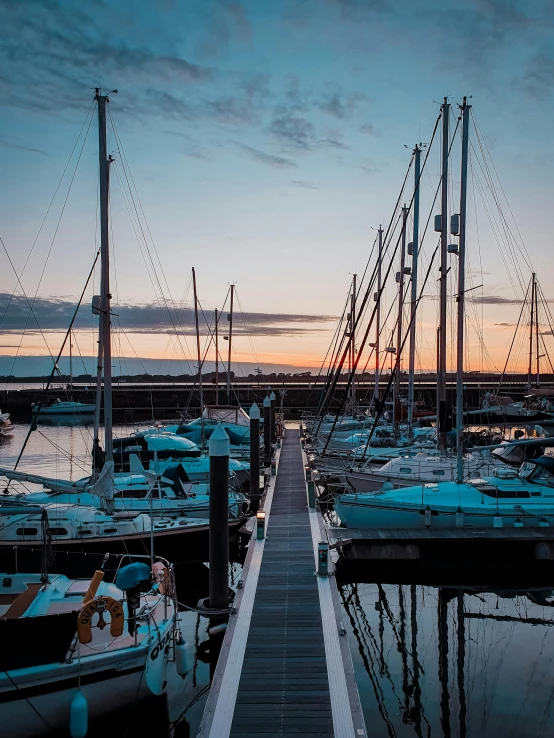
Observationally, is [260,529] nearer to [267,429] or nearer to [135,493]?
[135,493]

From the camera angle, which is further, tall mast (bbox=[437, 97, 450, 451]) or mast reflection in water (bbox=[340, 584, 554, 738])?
tall mast (bbox=[437, 97, 450, 451])

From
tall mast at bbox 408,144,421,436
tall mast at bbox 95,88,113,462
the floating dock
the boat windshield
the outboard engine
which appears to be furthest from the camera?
tall mast at bbox 408,144,421,436

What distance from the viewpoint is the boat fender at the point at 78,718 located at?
32.4 feet

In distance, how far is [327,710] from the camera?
9.26 meters

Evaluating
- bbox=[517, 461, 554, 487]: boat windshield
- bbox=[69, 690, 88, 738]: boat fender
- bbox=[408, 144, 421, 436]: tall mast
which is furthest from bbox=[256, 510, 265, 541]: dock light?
bbox=[408, 144, 421, 436]: tall mast

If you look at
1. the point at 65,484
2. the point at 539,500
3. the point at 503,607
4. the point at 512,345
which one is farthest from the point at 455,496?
the point at 512,345

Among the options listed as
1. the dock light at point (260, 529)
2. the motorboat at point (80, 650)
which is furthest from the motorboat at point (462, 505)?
the motorboat at point (80, 650)

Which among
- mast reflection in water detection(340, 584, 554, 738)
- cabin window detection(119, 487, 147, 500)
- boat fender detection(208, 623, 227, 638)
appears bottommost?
mast reflection in water detection(340, 584, 554, 738)

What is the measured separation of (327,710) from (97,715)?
392 cm

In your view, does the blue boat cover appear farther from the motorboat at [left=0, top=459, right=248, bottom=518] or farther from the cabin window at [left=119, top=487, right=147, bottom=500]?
the cabin window at [left=119, top=487, right=147, bottom=500]

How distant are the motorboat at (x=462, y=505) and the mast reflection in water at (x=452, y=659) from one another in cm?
252

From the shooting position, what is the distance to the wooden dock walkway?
9.00m

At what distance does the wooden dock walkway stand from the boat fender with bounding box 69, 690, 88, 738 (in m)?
2.00

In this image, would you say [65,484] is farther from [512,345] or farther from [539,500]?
[512,345]
